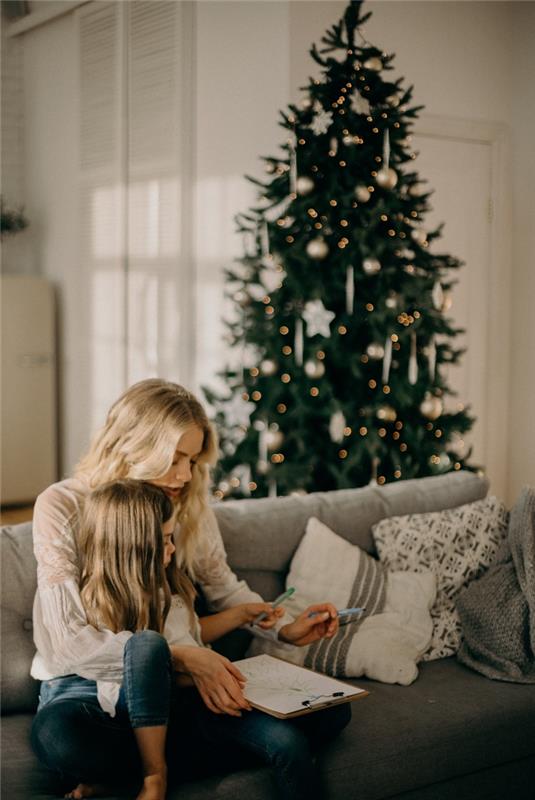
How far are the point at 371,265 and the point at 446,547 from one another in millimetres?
1422

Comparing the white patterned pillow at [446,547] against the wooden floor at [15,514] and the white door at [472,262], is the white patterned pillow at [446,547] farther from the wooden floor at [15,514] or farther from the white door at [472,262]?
the wooden floor at [15,514]

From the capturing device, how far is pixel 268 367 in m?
4.14

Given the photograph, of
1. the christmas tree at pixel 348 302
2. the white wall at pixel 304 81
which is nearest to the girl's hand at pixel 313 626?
the christmas tree at pixel 348 302

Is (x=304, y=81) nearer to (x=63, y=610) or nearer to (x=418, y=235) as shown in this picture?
(x=418, y=235)

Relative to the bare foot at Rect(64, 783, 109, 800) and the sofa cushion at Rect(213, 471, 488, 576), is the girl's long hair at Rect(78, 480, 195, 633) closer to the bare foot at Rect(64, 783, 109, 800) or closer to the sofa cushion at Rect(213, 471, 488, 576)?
the bare foot at Rect(64, 783, 109, 800)

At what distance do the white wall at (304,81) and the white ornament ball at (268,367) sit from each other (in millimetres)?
1167

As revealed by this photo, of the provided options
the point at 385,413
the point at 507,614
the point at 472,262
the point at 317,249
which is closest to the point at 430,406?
the point at 385,413

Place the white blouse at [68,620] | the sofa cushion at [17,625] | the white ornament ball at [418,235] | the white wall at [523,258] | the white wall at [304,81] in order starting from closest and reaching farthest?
the white blouse at [68,620] → the sofa cushion at [17,625] → the white ornament ball at [418,235] → the white wall at [304,81] → the white wall at [523,258]

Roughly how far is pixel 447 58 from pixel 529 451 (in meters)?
2.15

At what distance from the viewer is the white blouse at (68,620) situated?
2.04 meters

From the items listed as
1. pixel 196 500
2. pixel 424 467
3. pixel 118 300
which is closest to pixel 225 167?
pixel 118 300

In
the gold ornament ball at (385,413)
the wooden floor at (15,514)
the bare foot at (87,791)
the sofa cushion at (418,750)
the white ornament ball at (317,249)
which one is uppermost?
the white ornament ball at (317,249)

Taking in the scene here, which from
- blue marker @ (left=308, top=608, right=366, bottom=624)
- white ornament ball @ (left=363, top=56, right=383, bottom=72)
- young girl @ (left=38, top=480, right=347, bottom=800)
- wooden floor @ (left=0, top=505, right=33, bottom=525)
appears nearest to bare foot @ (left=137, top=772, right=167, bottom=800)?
young girl @ (left=38, top=480, right=347, bottom=800)

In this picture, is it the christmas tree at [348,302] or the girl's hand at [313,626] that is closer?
the girl's hand at [313,626]
